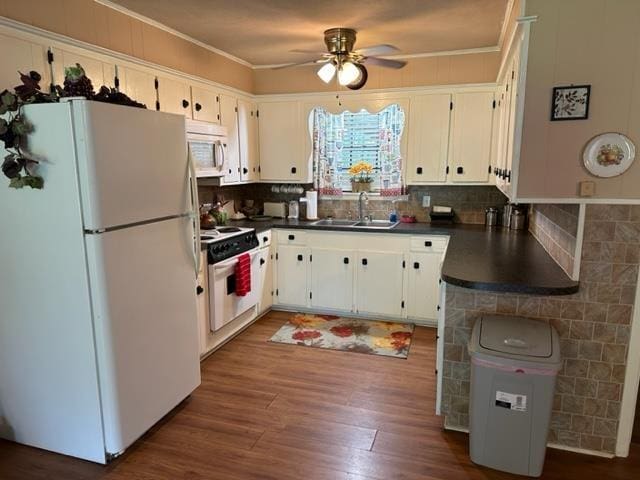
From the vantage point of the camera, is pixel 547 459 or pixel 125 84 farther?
pixel 125 84

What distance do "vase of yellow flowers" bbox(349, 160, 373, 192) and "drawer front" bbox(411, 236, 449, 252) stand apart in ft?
2.87

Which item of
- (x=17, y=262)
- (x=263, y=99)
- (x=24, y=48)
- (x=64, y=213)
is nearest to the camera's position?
(x=64, y=213)

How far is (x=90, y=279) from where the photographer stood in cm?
203

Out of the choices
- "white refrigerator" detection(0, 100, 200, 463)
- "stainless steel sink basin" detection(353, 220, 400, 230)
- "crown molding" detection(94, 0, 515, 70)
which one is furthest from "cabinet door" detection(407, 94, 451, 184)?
"white refrigerator" detection(0, 100, 200, 463)

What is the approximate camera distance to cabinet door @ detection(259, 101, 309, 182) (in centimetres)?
458

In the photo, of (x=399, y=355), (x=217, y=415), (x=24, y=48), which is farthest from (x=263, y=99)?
(x=217, y=415)

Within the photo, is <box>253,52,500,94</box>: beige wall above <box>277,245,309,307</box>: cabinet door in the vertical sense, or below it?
above

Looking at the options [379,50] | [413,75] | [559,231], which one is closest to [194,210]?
[379,50]

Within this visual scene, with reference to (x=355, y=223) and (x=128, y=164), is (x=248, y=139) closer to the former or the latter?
(x=355, y=223)

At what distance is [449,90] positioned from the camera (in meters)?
4.05

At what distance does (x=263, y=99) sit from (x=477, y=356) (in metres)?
3.58

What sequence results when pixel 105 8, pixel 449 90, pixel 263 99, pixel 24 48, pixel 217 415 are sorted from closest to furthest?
1. pixel 24 48
2. pixel 217 415
3. pixel 105 8
4. pixel 449 90
5. pixel 263 99

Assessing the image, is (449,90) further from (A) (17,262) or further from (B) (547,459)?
(A) (17,262)

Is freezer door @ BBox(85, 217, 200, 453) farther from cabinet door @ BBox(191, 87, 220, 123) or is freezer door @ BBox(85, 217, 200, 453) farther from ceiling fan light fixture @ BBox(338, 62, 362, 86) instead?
ceiling fan light fixture @ BBox(338, 62, 362, 86)
